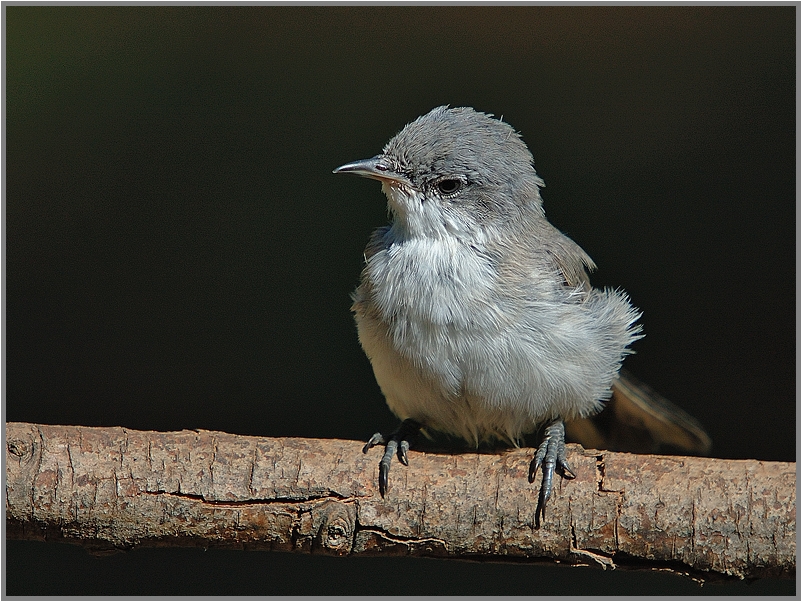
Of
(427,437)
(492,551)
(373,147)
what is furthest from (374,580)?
(373,147)

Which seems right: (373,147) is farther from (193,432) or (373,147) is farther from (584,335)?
(193,432)

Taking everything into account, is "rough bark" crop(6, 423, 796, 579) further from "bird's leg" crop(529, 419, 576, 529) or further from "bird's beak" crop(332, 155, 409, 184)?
"bird's beak" crop(332, 155, 409, 184)

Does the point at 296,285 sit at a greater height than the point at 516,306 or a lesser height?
greater

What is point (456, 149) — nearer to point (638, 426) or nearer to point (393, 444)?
point (393, 444)

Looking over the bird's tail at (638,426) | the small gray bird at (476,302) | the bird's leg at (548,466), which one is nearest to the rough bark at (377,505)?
the bird's leg at (548,466)

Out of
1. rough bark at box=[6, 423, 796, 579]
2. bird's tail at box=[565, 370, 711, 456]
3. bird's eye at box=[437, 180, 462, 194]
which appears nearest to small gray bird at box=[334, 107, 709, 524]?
bird's eye at box=[437, 180, 462, 194]

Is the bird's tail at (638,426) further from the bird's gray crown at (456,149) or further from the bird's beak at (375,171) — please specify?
the bird's beak at (375,171)
